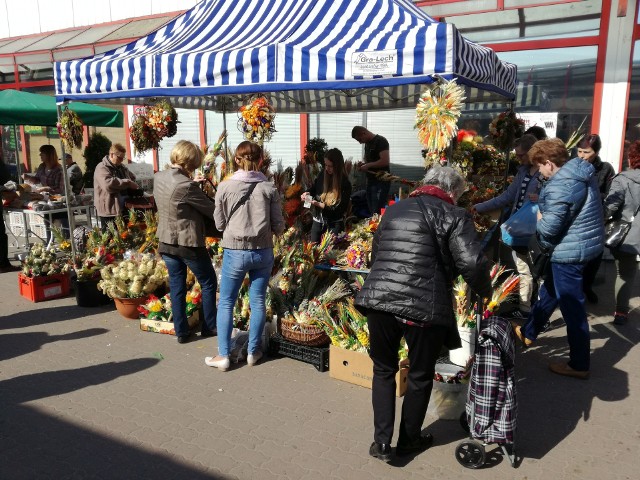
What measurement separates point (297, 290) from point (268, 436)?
166 centimetres

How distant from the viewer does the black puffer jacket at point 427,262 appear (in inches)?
111

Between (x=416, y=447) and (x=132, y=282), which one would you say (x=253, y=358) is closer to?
(x=416, y=447)

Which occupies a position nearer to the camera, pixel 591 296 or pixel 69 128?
pixel 69 128

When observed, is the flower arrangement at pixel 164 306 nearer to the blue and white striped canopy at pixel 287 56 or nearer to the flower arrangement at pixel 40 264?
the flower arrangement at pixel 40 264

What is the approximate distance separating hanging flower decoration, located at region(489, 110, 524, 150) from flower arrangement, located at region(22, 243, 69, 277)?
554cm

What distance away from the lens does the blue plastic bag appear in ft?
15.8

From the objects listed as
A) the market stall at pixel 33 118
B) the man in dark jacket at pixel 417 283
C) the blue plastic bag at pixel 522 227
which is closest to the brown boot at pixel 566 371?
the blue plastic bag at pixel 522 227

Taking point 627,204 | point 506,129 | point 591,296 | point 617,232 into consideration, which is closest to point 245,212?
point 617,232

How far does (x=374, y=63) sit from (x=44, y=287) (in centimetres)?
450

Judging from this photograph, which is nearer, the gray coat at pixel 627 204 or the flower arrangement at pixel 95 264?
the gray coat at pixel 627 204

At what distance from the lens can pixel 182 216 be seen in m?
4.58

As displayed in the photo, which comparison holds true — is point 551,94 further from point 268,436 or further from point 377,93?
point 268,436

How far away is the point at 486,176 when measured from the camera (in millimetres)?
7418

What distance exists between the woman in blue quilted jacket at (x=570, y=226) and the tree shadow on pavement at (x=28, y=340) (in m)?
4.13
